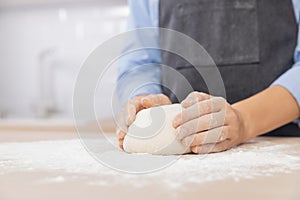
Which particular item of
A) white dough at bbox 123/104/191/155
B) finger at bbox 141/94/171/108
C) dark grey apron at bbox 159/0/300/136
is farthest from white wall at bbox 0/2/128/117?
white dough at bbox 123/104/191/155

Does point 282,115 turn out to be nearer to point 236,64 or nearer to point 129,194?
point 236,64

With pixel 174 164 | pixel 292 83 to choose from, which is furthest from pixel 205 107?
pixel 292 83

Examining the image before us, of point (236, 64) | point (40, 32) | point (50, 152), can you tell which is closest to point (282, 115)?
point (236, 64)

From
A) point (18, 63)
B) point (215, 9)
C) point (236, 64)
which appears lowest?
point (18, 63)

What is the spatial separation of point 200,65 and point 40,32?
1286 mm

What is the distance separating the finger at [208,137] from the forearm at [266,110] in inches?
3.2

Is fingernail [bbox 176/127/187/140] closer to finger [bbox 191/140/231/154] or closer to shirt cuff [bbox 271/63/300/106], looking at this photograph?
finger [bbox 191/140/231/154]

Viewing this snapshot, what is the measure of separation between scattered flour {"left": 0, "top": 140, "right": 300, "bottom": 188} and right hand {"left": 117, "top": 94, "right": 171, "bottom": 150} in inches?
3.2

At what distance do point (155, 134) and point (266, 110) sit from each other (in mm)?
237

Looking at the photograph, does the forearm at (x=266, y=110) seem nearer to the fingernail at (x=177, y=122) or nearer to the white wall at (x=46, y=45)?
the fingernail at (x=177, y=122)

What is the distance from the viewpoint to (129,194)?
15.8 inches

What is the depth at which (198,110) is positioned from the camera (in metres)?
0.65

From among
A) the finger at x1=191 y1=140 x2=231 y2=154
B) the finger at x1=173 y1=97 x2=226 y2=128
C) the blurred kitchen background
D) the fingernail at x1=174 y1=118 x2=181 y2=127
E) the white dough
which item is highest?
the finger at x1=173 y1=97 x2=226 y2=128

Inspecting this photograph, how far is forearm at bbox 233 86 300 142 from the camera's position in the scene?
2.49 feet
